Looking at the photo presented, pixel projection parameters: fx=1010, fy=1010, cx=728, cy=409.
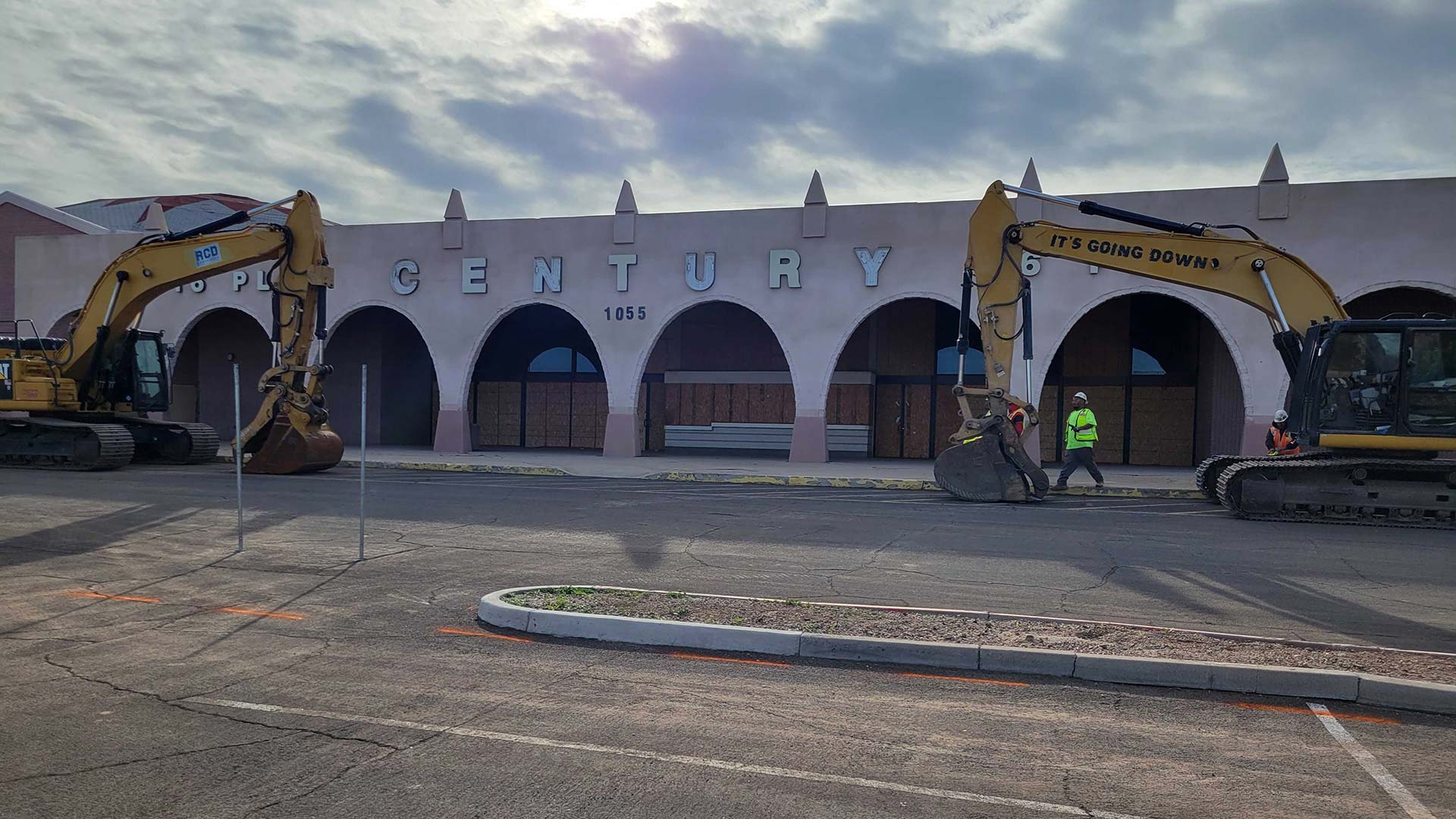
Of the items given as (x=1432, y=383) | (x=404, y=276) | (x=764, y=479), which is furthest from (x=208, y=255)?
(x=1432, y=383)

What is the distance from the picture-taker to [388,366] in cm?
3247

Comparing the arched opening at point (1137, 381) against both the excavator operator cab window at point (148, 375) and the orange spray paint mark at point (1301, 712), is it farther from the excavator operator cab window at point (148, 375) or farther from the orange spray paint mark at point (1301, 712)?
the orange spray paint mark at point (1301, 712)

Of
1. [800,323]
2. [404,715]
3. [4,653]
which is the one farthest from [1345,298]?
[4,653]

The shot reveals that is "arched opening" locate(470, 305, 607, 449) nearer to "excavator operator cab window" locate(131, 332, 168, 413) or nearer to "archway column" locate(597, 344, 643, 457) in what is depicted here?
"archway column" locate(597, 344, 643, 457)

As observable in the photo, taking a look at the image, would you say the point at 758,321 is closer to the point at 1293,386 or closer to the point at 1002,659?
the point at 1293,386

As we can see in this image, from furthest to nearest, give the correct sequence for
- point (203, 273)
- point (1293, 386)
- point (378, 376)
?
point (378, 376), point (203, 273), point (1293, 386)

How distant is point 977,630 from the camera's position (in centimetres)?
719

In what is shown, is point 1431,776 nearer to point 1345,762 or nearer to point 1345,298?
point 1345,762

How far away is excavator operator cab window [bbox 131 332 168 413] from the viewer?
2273 centimetres

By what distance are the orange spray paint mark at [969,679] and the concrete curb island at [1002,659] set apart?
15 centimetres

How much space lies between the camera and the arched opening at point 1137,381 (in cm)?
2697

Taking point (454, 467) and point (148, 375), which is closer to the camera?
point (148, 375)

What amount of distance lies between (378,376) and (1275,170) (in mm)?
25436

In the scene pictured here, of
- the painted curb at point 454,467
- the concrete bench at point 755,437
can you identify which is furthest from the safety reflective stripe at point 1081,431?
the concrete bench at point 755,437
